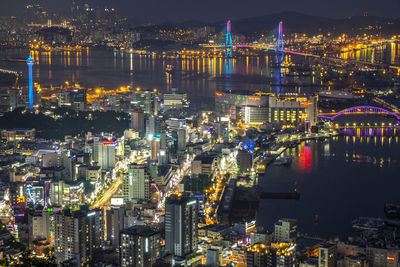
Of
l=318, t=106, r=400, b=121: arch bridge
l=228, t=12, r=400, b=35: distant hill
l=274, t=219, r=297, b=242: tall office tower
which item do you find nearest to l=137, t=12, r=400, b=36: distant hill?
l=228, t=12, r=400, b=35: distant hill

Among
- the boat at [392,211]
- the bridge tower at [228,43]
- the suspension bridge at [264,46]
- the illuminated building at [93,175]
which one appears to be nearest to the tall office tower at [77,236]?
the illuminated building at [93,175]

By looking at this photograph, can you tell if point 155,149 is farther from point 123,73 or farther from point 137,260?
point 123,73

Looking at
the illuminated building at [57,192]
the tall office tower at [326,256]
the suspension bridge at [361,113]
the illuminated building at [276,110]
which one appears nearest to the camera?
the tall office tower at [326,256]

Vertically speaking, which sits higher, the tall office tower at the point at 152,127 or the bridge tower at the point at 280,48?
the bridge tower at the point at 280,48

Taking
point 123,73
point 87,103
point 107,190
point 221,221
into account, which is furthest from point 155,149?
point 123,73

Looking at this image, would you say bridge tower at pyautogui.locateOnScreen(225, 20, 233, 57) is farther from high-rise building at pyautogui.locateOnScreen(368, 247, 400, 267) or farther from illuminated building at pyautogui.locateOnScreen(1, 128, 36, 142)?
high-rise building at pyautogui.locateOnScreen(368, 247, 400, 267)

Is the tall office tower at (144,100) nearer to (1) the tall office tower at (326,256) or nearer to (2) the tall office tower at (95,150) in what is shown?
(2) the tall office tower at (95,150)
